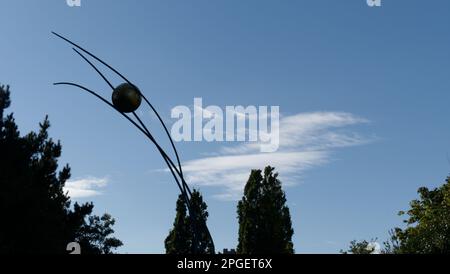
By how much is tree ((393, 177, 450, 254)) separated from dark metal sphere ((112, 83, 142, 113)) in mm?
29108

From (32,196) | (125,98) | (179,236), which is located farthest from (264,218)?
(125,98)

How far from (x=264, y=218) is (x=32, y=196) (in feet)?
72.6

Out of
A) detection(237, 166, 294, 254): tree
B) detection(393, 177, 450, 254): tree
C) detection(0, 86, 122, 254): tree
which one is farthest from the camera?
detection(237, 166, 294, 254): tree

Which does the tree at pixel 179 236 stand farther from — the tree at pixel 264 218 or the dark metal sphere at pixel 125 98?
the dark metal sphere at pixel 125 98

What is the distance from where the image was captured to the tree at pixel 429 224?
38344 millimetres

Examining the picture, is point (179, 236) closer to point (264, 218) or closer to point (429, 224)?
point (264, 218)

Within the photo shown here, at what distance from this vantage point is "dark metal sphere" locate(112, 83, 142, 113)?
13422 mm

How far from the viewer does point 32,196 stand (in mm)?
31531

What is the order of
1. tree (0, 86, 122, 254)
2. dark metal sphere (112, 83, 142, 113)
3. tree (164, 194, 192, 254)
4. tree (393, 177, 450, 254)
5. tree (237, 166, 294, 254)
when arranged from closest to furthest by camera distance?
1. dark metal sphere (112, 83, 142, 113)
2. tree (0, 86, 122, 254)
3. tree (393, 177, 450, 254)
4. tree (237, 166, 294, 254)
5. tree (164, 194, 192, 254)

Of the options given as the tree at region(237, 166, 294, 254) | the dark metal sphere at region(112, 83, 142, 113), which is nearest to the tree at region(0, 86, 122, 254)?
the tree at region(237, 166, 294, 254)

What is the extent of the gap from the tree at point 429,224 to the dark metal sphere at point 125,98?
29108 millimetres

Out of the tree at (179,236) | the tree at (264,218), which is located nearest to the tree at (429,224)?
the tree at (264,218)

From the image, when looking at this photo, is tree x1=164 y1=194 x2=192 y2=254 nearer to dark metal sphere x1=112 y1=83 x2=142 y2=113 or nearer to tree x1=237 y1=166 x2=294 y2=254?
tree x1=237 y1=166 x2=294 y2=254
